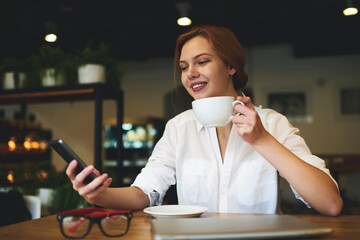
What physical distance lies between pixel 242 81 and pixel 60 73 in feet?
4.45

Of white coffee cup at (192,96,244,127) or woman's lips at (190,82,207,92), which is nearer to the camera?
white coffee cup at (192,96,244,127)

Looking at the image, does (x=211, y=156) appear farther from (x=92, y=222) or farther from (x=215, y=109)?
(x=92, y=222)

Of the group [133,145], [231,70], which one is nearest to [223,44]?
[231,70]

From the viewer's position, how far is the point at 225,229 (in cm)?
70

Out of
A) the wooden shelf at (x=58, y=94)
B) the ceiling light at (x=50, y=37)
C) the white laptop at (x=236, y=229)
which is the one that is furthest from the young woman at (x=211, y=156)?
the ceiling light at (x=50, y=37)

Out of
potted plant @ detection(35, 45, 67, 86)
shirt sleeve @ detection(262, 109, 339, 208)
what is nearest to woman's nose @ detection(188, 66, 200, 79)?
shirt sleeve @ detection(262, 109, 339, 208)

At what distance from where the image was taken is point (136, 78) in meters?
6.98

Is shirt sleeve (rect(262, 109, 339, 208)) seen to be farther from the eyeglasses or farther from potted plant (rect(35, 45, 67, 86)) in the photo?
potted plant (rect(35, 45, 67, 86))

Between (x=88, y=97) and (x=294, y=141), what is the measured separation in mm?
1666

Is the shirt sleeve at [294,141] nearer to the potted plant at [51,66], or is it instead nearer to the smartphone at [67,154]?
the smartphone at [67,154]

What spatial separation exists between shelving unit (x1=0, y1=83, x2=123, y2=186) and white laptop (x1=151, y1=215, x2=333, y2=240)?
140 centimetres

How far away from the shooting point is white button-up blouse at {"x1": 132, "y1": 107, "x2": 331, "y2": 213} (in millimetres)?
1374

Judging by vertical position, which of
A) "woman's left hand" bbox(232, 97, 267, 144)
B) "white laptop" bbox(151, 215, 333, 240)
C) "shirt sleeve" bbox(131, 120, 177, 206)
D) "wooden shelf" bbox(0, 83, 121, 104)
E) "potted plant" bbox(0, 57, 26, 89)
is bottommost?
"white laptop" bbox(151, 215, 333, 240)

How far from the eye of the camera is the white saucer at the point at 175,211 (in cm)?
93
